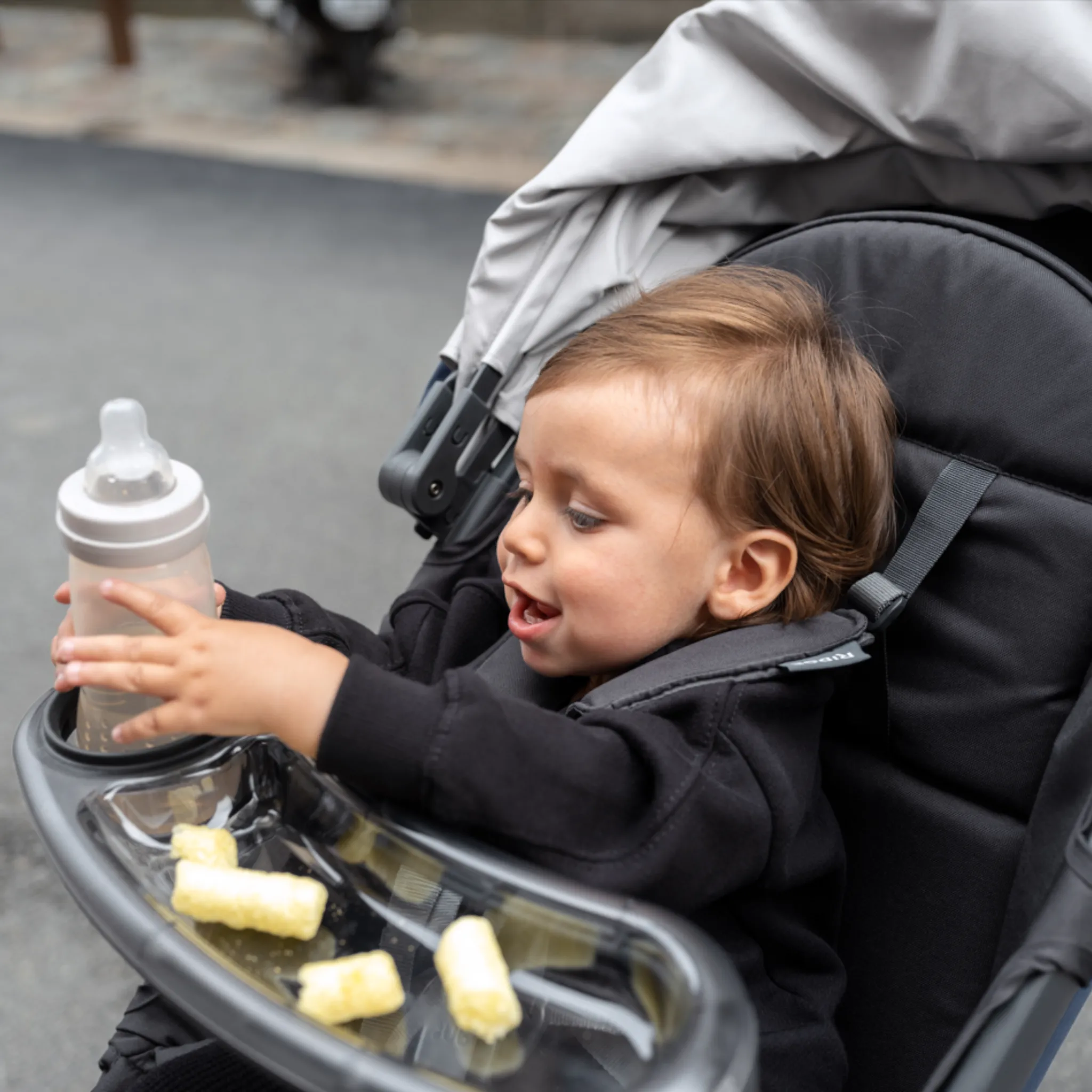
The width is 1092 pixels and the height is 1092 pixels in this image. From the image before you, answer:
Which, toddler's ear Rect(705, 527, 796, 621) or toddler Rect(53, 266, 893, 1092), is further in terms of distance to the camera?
toddler's ear Rect(705, 527, 796, 621)

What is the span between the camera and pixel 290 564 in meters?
2.34

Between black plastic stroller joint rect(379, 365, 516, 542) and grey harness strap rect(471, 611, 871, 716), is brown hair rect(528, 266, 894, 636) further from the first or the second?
black plastic stroller joint rect(379, 365, 516, 542)

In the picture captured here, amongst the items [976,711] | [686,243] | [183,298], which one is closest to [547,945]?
[976,711]

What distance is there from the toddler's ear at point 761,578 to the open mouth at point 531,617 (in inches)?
4.4

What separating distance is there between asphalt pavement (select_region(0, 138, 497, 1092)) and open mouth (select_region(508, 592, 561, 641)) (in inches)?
35.5

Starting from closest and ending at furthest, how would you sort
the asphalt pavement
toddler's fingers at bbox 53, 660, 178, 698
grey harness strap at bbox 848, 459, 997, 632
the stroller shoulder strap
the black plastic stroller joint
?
toddler's fingers at bbox 53, 660, 178, 698 < the stroller shoulder strap < grey harness strap at bbox 848, 459, 997, 632 < the black plastic stroller joint < the asphalt pavement

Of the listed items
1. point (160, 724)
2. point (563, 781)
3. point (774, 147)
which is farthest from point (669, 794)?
point (774, 147)

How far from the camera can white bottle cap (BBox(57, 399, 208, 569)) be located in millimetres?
670

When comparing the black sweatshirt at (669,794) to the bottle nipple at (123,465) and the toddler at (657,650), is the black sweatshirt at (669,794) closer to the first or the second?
the toddler at (657,650)

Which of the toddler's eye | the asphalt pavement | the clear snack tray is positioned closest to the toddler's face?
the toddler's eye

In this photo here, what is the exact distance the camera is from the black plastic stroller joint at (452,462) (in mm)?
1110

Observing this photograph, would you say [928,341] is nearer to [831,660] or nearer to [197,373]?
[831,660]

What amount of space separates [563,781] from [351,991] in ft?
0.55

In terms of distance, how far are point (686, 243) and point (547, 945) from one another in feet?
2.28
